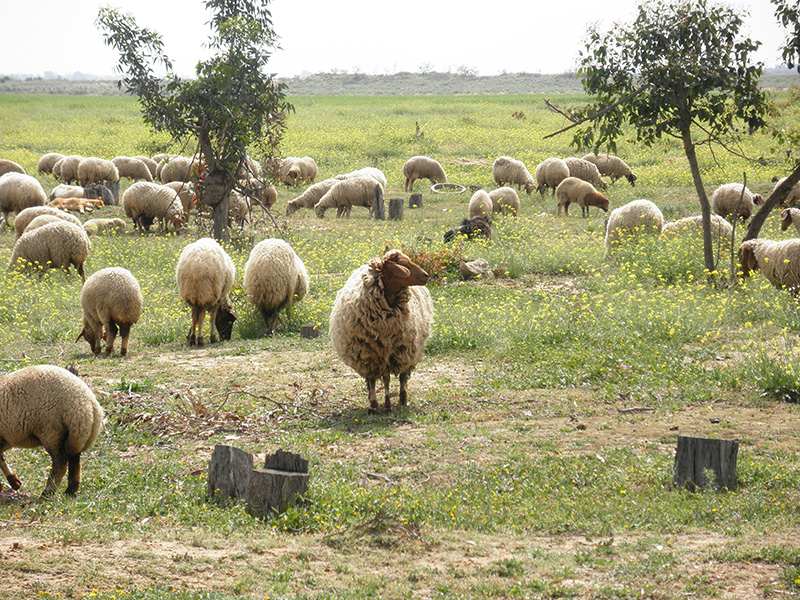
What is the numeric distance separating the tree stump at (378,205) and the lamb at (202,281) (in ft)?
38.8

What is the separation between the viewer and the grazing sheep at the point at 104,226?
63.4 feet

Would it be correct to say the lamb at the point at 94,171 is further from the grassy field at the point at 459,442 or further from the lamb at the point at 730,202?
the lamb at the point at 730,202

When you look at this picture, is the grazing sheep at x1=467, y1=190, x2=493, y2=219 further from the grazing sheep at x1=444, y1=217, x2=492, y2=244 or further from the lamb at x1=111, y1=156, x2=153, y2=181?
the lamb at x1=111, y1=156, x2=153, y2=181

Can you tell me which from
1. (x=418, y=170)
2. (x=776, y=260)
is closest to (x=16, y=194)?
(x=418, y=170)

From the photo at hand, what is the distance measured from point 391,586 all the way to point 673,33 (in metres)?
10.7

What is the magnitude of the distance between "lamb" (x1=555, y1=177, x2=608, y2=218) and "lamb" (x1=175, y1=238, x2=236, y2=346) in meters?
13.6

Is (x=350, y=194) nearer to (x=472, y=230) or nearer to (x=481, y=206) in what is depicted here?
(x=481, y=206)

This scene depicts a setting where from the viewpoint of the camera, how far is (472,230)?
725 inches

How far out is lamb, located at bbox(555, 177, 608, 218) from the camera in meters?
22.6

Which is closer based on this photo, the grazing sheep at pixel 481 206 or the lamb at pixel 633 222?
the lamb at pixel 633 222

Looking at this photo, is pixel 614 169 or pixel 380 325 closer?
pixel 380 325

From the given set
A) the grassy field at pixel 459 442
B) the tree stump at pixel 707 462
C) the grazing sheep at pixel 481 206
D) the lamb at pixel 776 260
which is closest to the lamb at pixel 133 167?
the grassy field at pixel 459 442

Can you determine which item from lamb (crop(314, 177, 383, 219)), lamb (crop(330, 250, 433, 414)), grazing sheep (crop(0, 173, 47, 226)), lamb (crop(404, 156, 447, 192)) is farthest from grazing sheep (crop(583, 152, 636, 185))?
lamb (crop(330, 250, 433, 414))

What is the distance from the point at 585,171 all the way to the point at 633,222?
10519mm
